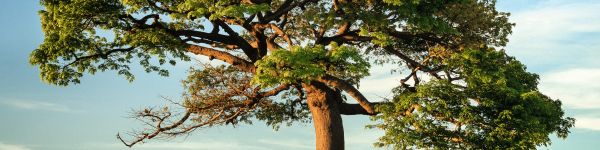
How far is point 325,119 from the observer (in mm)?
20312

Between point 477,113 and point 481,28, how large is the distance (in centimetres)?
384

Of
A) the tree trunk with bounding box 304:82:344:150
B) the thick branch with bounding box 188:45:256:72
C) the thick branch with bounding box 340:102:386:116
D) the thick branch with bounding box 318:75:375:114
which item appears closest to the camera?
the thick branch with bounding box 318:75:375:114

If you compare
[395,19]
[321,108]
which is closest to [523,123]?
[395,19]

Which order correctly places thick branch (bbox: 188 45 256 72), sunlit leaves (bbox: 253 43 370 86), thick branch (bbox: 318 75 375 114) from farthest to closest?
1. thick branch (bbox: 188 45 256 72)
2. thick branch (bbox: 318 75 375 114)
3. sunlit leaves (bbox: 253 43 370 86)

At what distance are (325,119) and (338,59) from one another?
491cm

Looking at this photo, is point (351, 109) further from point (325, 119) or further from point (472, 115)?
point (472, 115)

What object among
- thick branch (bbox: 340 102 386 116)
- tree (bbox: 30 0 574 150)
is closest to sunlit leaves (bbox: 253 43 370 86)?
tree (bbox: 30 0 574 150)

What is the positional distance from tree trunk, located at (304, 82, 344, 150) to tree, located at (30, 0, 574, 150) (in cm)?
3

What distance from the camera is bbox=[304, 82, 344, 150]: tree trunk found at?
66.2 ft

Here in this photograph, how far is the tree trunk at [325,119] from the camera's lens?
20188mm

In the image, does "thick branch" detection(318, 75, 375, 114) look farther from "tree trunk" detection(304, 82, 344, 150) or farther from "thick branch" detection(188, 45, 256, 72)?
"thick branch" detection(188, 45, 256, 72)

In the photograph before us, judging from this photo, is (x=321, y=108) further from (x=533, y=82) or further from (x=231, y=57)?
(x=533, y=82)

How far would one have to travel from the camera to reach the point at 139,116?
22.7 meters

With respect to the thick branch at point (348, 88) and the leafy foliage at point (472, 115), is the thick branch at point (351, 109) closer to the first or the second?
the thick branch at point (348, 88)
